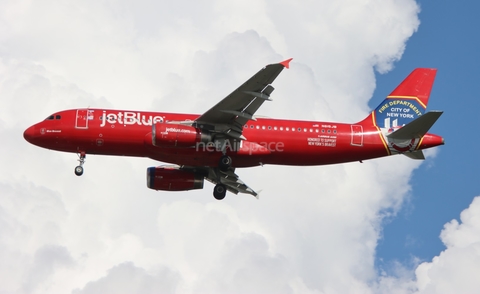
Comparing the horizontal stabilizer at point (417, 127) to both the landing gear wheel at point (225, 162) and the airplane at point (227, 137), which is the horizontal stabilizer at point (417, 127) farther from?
the landing gear wheel at point (225, 162)

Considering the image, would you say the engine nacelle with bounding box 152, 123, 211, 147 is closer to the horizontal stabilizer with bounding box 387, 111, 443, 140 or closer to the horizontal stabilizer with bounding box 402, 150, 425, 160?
the horizontal stabilizer with bounding box 387, 111, 443, 140

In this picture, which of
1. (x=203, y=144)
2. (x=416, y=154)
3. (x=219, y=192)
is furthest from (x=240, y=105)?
(x=416, y=154)

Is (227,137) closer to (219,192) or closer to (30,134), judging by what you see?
(219,192)

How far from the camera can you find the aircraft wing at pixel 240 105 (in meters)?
55.4

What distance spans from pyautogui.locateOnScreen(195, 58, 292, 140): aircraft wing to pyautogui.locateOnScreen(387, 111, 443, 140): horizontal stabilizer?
1063cm

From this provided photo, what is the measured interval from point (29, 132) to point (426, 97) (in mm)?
29819

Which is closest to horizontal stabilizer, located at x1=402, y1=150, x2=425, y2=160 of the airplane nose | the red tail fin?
the red tail fin

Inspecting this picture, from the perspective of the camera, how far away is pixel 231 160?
6128 cm

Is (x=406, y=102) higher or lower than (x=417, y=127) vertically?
higher

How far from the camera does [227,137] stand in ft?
200

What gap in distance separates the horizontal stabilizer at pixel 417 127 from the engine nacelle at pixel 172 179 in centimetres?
1508

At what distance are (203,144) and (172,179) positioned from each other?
7653mm

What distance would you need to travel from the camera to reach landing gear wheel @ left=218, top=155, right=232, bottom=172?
60844 mm

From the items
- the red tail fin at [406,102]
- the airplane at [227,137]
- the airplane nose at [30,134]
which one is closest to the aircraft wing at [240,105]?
the airplane at [227,137]
